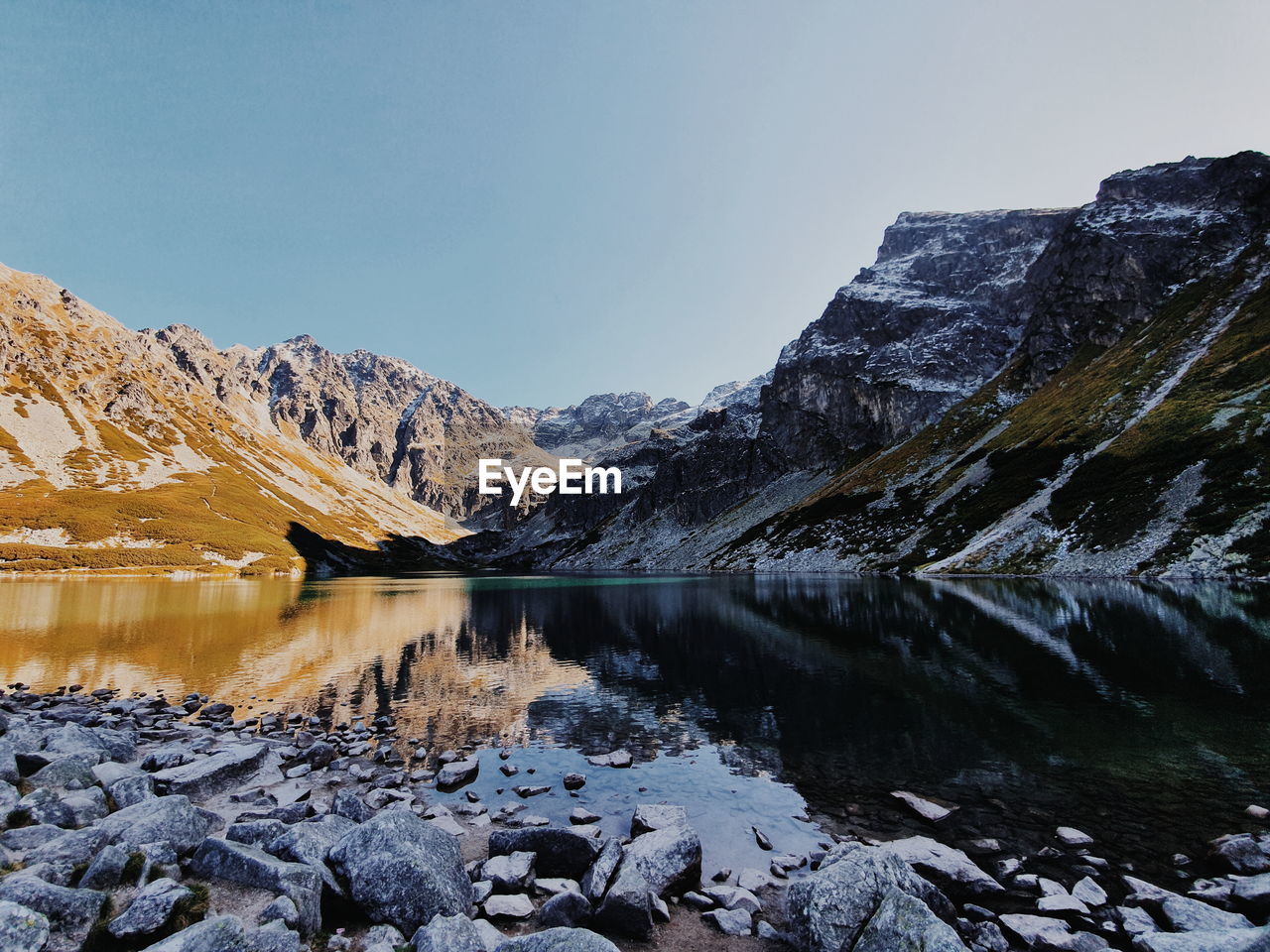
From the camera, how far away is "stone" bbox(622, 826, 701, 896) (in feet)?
36.7

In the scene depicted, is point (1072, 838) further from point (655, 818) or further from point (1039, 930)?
point (655, 818)

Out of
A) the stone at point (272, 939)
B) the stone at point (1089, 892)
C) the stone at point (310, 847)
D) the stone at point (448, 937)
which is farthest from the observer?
the stone at point (1089, 892)

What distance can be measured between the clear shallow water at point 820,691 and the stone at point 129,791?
8.23 meters

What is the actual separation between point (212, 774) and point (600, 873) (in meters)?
12.7

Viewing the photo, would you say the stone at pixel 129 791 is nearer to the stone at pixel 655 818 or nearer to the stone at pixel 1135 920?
the stone at pixel 655 818

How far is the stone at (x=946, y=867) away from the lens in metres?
10.9

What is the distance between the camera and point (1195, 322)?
392ft

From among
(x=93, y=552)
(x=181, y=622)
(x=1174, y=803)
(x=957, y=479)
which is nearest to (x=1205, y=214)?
(x=957, y=479)

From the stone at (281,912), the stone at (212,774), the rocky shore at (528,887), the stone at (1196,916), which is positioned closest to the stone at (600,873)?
the rocky shore at (528,887)

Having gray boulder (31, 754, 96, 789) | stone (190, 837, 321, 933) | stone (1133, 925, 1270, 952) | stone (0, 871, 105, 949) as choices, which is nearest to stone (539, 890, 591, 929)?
stone (190, 837, 321, 933)

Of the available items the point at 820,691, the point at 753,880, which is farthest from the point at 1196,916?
the point at 820,691

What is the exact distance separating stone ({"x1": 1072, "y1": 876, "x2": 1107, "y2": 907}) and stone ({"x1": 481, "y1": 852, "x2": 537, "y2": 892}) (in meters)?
10.3

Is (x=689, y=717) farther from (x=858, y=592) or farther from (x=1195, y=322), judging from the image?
A: (x=1195, y=322)

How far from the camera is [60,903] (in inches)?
307
